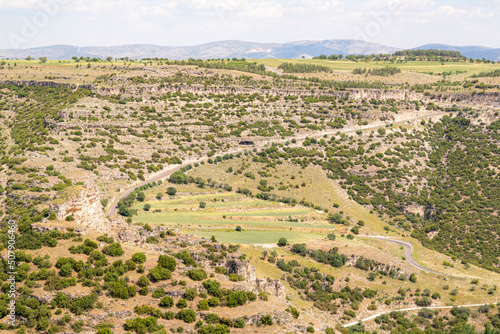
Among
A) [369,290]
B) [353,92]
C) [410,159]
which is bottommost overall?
[369,290]

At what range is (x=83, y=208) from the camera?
159 ft

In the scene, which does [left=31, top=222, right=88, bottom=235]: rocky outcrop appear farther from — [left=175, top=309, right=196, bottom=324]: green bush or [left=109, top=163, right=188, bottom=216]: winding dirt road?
[left=109, top=163, right=188, bottom=216]: winding dirt road

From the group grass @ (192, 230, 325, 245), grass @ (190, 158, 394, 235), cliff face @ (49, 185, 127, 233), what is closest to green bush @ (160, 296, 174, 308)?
cliff face @ (49, 185, 127, 233)

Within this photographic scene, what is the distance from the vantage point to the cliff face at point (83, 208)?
46.8 metres

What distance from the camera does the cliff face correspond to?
4678cm

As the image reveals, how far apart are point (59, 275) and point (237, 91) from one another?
12492cm

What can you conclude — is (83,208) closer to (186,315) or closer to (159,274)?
(159,274)

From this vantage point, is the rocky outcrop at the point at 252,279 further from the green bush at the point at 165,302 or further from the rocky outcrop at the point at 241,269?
the green bush at the point at 165,302

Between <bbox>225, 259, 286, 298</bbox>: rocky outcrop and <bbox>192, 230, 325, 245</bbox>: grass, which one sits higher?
<bbox>225, 259, 286, 298</bbox>: rocky outcrop

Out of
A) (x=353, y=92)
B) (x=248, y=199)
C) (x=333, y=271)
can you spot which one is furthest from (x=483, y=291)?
(x=353, y=92)

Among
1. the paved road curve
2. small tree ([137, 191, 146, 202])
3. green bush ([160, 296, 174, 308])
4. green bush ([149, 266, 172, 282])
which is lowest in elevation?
the paved road curve

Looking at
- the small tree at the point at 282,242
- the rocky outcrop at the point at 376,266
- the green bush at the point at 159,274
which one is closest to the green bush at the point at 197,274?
the green bush at the point at 159,274

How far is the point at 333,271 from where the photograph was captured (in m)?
69.1

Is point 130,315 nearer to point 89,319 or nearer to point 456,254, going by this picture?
point 89,319
